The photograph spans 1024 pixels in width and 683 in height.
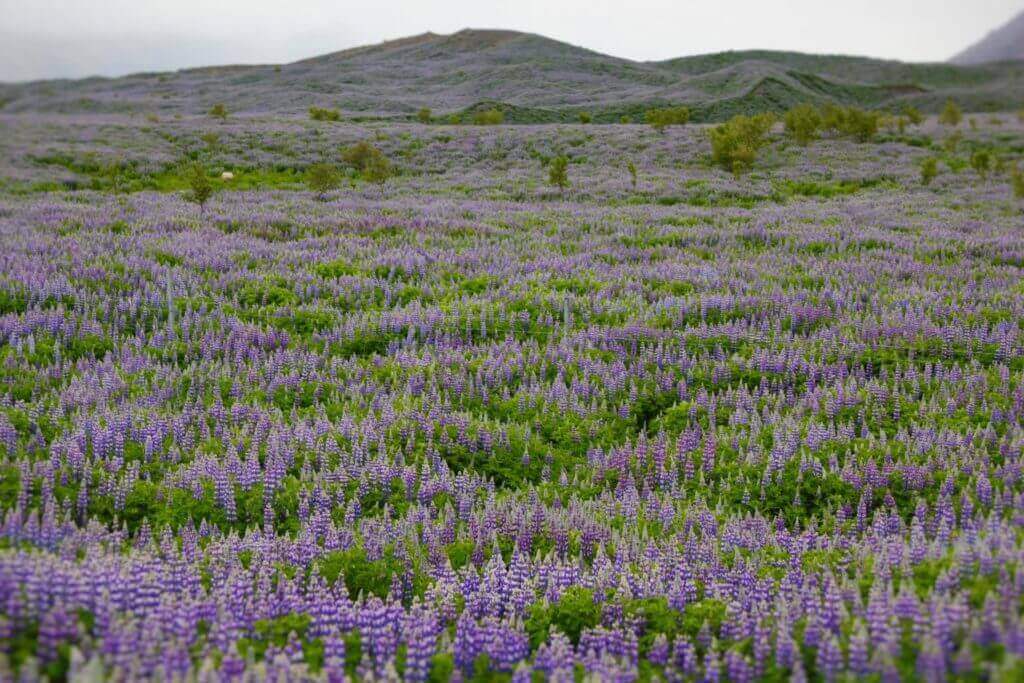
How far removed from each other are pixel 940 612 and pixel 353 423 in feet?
16.7

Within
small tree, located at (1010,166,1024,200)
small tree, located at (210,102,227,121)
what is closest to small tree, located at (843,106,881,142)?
small tree, located at (1010,166,1024,200)

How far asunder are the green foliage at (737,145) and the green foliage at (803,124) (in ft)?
15.2

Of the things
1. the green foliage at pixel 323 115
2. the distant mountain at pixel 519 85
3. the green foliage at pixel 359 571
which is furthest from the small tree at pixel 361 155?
the green foliage at pixel 359 571

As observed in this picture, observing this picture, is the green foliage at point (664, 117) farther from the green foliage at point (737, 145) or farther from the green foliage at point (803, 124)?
the green foliage at point (737, 145)

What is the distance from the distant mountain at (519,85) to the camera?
68.9 meters

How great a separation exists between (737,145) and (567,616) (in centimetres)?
3289

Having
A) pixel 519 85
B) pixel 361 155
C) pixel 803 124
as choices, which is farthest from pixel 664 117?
pixel 519 85

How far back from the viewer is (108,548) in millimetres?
4566

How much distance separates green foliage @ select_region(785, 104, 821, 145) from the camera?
41219mm

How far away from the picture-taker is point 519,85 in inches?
3406

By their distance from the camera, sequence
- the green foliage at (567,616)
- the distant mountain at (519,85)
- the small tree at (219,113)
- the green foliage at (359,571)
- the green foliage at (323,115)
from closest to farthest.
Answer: the green foliage at (567,616)
the green foliage at (359,571)
the small tree at (219,113)
the green foliage at (323,115)
the distant mountain at (519,85)

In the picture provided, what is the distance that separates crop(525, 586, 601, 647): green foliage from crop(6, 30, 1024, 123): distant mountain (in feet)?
195

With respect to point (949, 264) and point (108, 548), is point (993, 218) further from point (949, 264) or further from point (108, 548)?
point (108, 548)

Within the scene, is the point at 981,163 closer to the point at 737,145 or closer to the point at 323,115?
the point at 737,145
